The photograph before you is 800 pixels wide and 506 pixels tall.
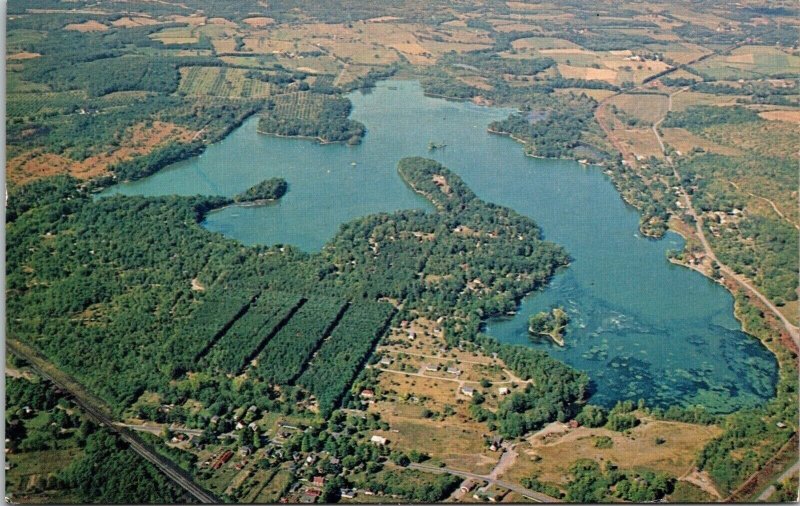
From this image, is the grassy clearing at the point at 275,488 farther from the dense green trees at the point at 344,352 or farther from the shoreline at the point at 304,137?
the shoreline at the point at 304,137

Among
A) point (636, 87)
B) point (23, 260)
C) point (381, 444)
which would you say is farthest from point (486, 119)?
point (381, 444)

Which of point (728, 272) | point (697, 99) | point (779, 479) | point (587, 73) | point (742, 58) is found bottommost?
point (779, 479)


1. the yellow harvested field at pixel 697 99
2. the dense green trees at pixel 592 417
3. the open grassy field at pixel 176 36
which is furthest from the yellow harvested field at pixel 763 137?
the open grassy field at pixel 176 36

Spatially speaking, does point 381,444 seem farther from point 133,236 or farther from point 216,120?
point 216,120

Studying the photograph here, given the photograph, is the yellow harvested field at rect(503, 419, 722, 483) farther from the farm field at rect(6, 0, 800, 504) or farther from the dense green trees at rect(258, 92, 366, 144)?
the dense green trees at rect(258, 92, 366, 144)

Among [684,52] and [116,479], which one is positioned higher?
[684,52]

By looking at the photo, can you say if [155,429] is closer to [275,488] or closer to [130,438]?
[130,438]

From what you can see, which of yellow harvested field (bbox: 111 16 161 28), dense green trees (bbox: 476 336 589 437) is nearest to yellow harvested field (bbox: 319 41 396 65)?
yellow harvested field (bbox: 111 16 161 28)

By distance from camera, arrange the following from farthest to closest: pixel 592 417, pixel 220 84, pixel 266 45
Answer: pixel 266 45 → pixel 220 84 → pixel 592 417

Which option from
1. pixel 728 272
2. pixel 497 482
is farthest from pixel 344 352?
pixel 728 272
